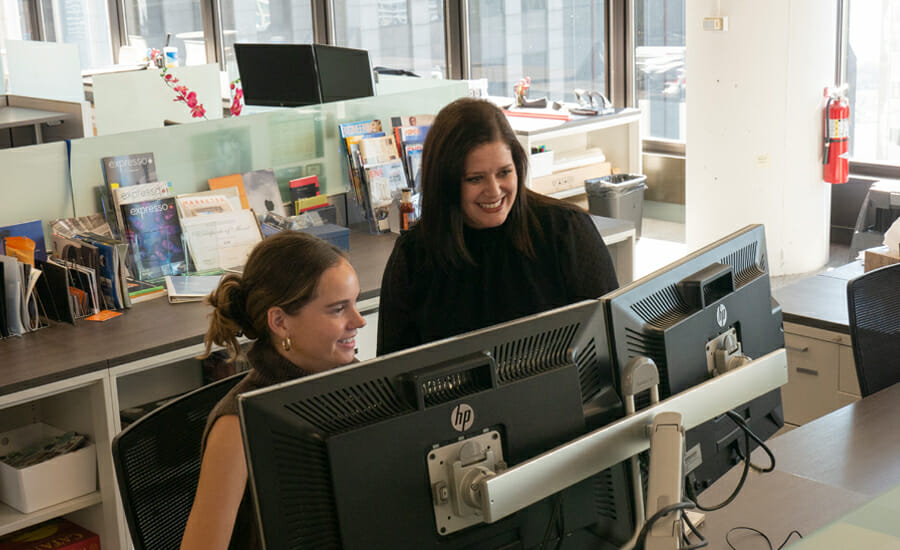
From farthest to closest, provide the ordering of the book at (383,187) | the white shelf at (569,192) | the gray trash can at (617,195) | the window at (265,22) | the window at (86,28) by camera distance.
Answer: the window at (86,28) < the window at (265,22) < the white shelf at (569,192) < the gray trash can at (617,195) < the book at (383,187)

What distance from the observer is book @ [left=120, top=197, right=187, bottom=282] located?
3076 millimetres

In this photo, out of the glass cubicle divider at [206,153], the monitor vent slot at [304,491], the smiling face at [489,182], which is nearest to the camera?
the monitor vent slot at [304,491]

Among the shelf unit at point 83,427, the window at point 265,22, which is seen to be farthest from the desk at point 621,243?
the window at point 265,22

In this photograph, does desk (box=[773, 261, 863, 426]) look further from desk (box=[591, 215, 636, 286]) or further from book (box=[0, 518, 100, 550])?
book (box=[0, 518, 100, 550])

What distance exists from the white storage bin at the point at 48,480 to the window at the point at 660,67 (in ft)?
14.4

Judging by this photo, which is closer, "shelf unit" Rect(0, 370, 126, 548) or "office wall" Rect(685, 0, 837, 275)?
"shelf unit" Rect(0, 370, 126, 548)

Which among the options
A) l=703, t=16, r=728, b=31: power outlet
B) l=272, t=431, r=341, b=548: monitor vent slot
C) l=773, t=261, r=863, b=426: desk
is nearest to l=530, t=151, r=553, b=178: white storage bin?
l=703, t=16, r=728, b=31: power outlet

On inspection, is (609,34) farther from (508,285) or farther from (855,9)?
(508,285)

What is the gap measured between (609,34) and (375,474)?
5495 millimetres

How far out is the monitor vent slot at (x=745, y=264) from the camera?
61.4 inches

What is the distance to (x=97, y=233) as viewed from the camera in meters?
3.02

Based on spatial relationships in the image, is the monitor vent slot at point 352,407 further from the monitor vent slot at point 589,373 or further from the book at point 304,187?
the book at point 304,187

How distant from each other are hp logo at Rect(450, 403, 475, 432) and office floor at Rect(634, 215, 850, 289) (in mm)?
3786

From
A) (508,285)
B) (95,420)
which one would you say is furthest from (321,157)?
(508,285)
